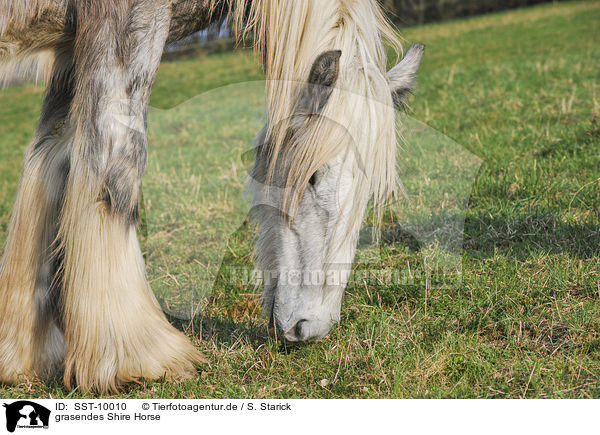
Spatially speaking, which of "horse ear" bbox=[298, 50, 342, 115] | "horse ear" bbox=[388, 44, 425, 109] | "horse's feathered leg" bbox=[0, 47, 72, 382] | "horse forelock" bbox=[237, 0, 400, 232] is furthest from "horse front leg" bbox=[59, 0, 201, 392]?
"horse ear" bbox=[388, 44, 425, 109]

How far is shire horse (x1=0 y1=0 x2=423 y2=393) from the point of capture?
2197mm

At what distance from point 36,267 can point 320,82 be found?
1563 millimetres

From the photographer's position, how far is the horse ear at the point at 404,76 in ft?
8.16

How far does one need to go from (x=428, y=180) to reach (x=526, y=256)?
1.39 m

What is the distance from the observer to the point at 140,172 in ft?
7.50

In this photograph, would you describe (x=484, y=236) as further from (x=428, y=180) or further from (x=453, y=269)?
(x=428, y=180)

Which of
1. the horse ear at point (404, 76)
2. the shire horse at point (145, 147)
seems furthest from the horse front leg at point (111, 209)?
the horse ear at point (404, 76)

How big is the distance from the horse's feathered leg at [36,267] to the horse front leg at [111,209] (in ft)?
0.86

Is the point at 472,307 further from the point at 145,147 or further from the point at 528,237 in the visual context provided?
the point at 145,147

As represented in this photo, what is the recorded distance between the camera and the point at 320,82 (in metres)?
2.22
